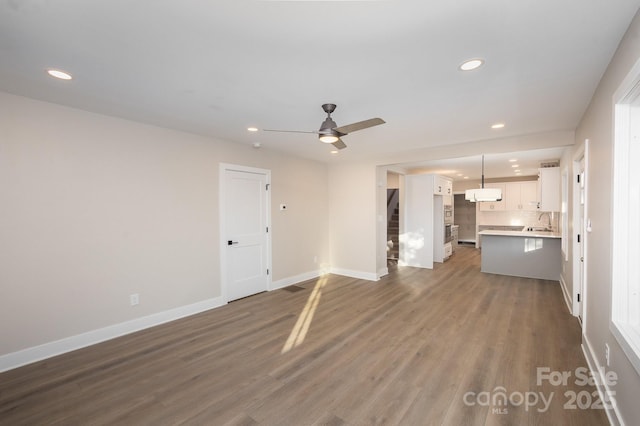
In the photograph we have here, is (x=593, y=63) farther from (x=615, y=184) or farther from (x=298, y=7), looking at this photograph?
(x=298, y=7)

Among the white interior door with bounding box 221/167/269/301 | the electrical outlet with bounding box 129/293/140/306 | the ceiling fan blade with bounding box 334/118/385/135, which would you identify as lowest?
the electrical outlet with bounding box 129/293/140/306

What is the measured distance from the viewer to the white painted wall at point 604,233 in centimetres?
168

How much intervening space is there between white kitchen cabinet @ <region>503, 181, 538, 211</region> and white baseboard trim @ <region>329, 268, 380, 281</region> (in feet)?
20.3

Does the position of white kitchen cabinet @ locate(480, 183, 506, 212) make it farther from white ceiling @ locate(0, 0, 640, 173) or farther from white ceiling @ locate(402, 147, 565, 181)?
white ceiling @ locate(0, 0, 640, 173)

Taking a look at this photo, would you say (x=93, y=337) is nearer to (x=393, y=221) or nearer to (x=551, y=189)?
(x=551, y=189)

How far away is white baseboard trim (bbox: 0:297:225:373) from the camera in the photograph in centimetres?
271

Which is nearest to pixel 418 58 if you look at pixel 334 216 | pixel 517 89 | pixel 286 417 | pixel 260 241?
pixel 517 89

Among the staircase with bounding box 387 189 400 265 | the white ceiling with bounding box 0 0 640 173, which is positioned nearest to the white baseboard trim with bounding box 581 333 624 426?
the white ceiling with bounding box 0 0 640 173

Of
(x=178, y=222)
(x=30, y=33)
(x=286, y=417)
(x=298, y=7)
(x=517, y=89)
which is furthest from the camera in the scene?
(x=178, y=222)

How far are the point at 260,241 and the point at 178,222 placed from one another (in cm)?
149

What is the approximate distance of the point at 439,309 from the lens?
13.6 feet

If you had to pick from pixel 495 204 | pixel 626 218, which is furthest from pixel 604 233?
pixel 495 204

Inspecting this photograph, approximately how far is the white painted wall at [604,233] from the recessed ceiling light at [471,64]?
0.78m

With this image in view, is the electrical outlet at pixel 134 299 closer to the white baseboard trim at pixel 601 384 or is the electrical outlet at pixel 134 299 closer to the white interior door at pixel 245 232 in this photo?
the white interior door at pixel 245 232
